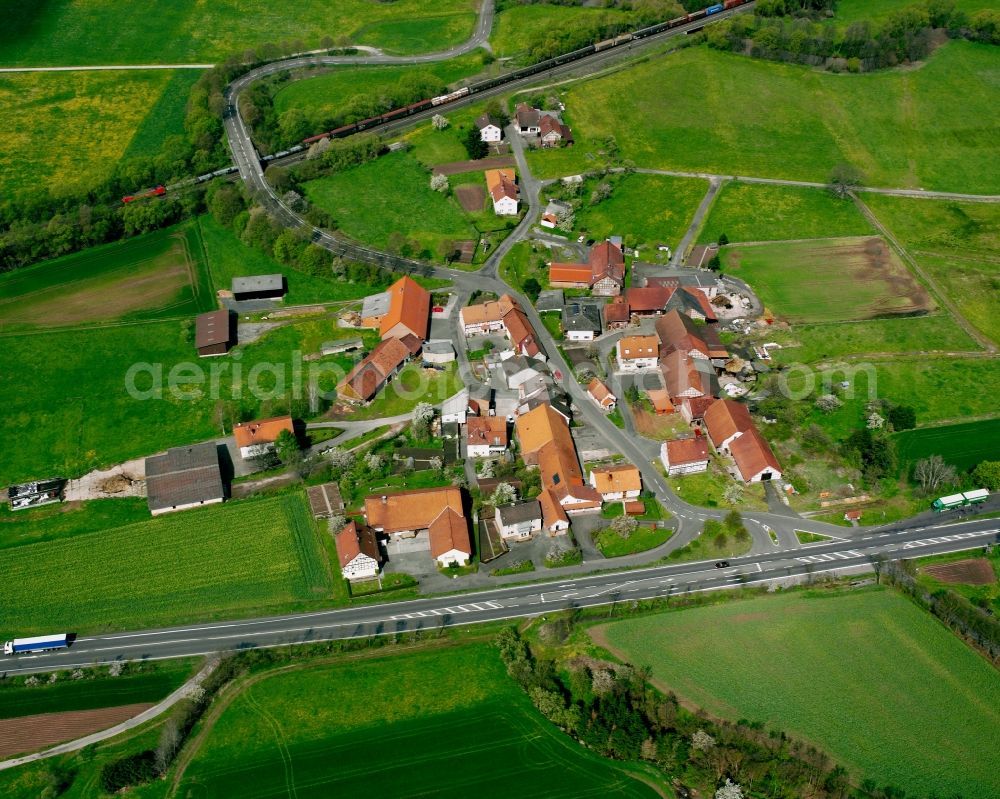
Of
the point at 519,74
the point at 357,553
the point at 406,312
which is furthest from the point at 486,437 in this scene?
the point at 519,74

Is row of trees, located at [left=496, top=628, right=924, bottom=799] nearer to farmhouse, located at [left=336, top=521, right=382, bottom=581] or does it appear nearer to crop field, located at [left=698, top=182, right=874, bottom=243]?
farmhouse, located at [left=336, top=521, right=382, bottom=581]

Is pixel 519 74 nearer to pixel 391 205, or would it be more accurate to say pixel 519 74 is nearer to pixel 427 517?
pixel 391 205

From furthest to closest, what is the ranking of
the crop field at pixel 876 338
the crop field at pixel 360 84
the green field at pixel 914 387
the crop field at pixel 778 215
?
the crop field at pixel 360 84, the crop field at pixel 778 215, the crop field at pixel 876 338, the green field at pixel 914 387

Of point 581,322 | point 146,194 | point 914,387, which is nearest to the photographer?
point 914,387

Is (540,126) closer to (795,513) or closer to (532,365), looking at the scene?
(532,365)

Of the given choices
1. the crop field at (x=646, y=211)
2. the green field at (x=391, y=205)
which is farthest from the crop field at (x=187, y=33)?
the crop field at (x=646, y=211)

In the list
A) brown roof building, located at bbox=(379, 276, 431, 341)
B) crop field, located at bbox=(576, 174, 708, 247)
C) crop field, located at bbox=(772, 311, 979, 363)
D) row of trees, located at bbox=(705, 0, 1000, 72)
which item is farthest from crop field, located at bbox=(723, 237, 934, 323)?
row of trees, located at bbox=(705, 0, 1000, 72)

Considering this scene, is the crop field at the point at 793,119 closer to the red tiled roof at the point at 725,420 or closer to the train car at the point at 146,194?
the red tiled roof at the point at 725,420
